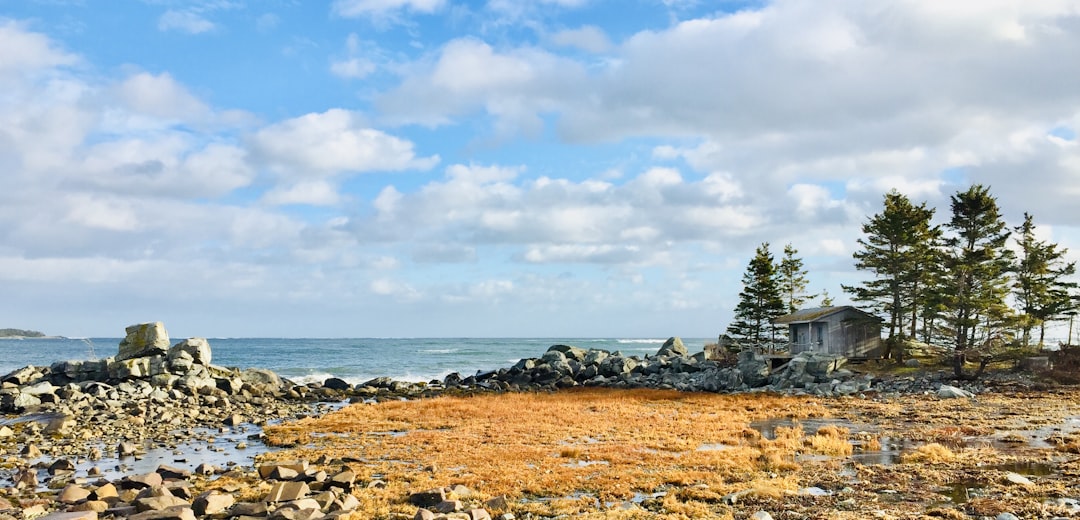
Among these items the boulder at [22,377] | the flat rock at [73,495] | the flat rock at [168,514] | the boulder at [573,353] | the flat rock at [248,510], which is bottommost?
the boulder at [22,377]

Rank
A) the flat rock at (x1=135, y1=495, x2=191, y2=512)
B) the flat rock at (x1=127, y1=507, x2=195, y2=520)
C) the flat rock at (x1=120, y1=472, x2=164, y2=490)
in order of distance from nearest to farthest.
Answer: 1. the flat rock at (x1=127, y1=507, x2=195, y2=520)
2. the flat rock at (x1=135, y1=495, x2=191, y2=512)
3. the flat rock at (x1=120, y1=472, x2=164, y2=490)

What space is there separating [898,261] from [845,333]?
21.1ft

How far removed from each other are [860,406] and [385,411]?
859 inches

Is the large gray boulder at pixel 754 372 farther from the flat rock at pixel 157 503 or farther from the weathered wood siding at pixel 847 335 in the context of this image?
the flat rock at pixel 157 503

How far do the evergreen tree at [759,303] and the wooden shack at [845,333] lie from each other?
12.2 m

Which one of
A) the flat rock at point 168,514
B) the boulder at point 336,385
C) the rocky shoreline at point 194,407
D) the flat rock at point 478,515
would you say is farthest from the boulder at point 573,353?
the flat rock at point 168,514

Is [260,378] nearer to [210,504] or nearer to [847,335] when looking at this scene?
[210,504]

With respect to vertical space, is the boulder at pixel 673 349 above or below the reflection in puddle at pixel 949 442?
above

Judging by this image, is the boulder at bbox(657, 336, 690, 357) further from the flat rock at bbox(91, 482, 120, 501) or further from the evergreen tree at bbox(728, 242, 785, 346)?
the flat rock at bbox(91, 482, 120, 501)

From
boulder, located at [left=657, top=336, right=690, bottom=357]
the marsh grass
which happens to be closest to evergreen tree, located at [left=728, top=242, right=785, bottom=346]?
boulder, located at [left=657, top=336, right=690, bottom=357]

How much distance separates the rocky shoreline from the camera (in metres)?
13.5

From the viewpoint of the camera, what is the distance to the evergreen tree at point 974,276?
135 ft

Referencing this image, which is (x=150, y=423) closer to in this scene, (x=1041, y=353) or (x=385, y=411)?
(x=385, y=411)

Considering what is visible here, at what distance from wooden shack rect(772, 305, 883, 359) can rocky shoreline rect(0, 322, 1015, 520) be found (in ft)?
11.8
